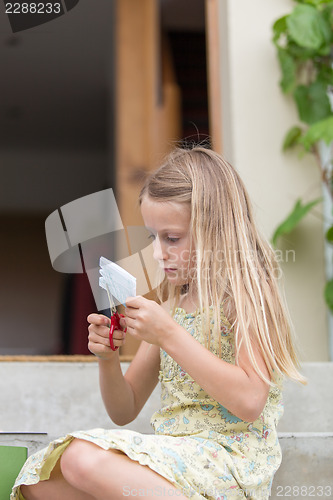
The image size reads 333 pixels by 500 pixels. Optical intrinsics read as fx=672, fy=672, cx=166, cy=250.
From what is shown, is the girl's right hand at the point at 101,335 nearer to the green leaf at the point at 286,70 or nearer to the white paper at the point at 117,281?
the white paper at the point at 117,281

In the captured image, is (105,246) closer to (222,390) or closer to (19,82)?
(222,390)

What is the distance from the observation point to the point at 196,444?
47.7 inches

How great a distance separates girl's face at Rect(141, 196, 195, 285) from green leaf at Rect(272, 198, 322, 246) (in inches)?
40.1

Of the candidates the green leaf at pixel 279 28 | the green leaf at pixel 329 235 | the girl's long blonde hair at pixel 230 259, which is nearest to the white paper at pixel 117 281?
the girl's long blonde hair at pixel 230 259

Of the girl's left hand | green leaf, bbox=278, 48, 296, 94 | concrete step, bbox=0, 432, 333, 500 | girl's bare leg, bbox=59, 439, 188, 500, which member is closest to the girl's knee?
girl's bare leg, bbox=59, 439, 188, 500

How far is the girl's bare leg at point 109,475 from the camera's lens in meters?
1.07

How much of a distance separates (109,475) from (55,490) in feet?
0.56

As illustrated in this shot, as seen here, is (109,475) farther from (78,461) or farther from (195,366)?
(195,366)

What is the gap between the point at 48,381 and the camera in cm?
183

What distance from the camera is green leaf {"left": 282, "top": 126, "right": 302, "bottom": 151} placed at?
8.04 ft

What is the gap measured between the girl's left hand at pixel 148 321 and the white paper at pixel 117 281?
27 mm

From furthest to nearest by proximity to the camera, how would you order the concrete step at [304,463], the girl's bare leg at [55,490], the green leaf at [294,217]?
the green leaf at [294,217] < the concrete step at [304,463] < the girl's bare leg at [55,490]

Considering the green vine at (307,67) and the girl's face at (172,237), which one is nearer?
the girl's face at (172,237)

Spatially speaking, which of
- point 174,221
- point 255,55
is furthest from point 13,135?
point 174,221
